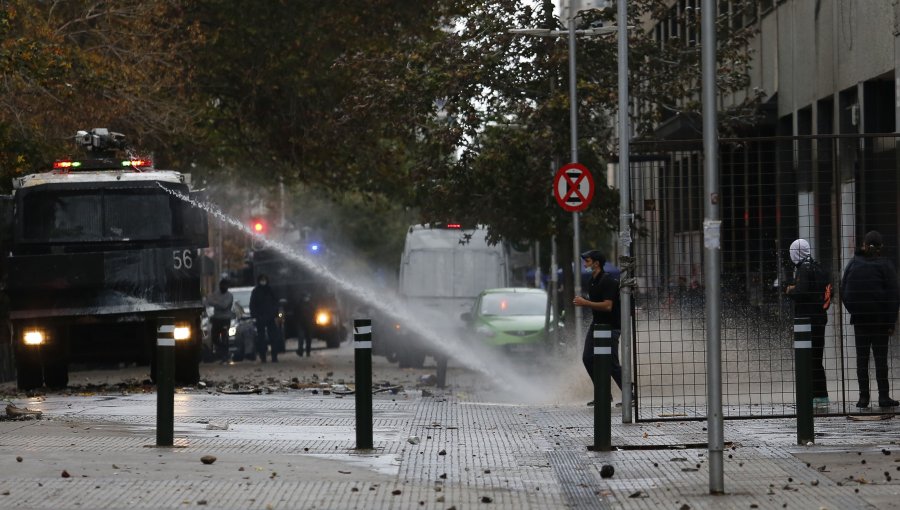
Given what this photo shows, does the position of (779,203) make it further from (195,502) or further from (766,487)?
(195,502)

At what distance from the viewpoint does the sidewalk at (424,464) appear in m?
10.1

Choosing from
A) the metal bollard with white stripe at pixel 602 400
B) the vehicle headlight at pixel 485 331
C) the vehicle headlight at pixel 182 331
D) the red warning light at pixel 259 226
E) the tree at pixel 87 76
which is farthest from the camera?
the red warning light at pixel 259 226

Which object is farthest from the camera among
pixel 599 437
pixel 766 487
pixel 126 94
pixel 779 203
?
pixel 126 94

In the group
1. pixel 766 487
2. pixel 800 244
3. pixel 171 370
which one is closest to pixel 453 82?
pixel 800 244

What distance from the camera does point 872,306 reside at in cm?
1612

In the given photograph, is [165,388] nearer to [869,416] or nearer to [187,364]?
[869,416]

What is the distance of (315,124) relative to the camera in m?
34.7

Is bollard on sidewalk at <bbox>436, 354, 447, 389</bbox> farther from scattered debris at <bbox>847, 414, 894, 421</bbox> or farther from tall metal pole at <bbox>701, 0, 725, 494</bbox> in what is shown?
tall metal pole at <bbox>701, 0, 725, 494</bbox>

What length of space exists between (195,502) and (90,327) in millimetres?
12470

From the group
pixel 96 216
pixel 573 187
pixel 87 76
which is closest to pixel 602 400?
pixel 96 216

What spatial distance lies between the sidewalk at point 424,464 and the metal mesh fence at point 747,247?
2.41 feet

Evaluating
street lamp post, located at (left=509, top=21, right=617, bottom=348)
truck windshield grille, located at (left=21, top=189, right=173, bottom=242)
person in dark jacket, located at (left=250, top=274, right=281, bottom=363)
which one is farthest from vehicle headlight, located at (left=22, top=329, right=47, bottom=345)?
person in dark jacket, located at (left=250, top=274, right=281, bottom=363)

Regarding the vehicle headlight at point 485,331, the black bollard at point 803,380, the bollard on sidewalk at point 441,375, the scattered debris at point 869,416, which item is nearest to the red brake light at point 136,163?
the bollard on sidewalk at point 441,375

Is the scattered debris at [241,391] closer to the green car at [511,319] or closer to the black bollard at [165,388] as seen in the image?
the green car at [511,319]
